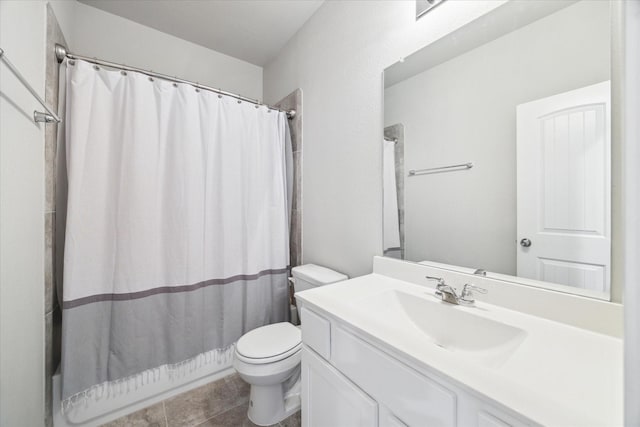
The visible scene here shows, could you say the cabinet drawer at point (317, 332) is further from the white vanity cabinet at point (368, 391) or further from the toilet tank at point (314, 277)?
the toilet tank at point (314, 277)

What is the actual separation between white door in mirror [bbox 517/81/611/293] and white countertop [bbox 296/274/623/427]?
185mm

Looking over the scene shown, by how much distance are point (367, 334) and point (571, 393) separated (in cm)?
42

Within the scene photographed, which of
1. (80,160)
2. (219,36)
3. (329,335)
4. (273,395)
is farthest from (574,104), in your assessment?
(219,36)

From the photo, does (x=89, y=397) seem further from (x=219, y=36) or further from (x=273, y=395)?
(x=219, y=36)

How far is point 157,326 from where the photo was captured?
146 centimetres

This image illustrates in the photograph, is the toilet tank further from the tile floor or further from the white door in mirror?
the white door in mirror

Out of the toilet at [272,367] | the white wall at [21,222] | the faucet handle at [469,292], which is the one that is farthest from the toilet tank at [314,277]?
the white wall at [21,222]

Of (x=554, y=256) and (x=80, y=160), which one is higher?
(x=80, y=160)

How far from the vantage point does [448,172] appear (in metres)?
1.08

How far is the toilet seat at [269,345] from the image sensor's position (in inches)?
49.6

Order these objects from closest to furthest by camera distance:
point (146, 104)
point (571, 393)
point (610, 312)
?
point (571, 393), point (610, 312), point (146, 104)

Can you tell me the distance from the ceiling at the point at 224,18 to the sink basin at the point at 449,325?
1920 millimetres

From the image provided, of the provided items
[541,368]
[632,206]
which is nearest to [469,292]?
[541,368]

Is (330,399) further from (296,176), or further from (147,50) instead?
(147,50)
